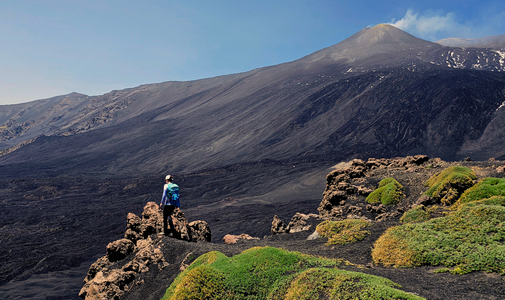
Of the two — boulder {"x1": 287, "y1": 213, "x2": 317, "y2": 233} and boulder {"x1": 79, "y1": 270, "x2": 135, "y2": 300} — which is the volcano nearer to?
boulder {"x1": 79, "y1": 270, "x2": 135, "y2": 300}

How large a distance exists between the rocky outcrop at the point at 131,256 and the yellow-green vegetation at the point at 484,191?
9.86 meters

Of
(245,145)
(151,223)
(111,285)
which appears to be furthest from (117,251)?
(245,145)

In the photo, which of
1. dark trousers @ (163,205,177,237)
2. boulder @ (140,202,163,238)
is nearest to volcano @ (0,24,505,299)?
boulder @ (140,202,163,238)

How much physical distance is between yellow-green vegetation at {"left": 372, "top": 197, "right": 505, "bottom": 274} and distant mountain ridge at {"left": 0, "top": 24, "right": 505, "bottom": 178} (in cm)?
4488

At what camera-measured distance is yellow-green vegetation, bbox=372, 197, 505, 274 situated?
6195 mm

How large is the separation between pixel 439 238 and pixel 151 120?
4076 inches

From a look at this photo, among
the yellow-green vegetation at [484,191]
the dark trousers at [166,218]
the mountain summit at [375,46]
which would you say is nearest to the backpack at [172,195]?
the dark trousers at [166,218]

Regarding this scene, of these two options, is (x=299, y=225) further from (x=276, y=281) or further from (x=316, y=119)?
(x=316, y=119)

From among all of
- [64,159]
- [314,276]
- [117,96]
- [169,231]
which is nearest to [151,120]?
[64,159]

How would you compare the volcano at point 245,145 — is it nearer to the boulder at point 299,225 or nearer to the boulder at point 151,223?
the boulder at point 151,223

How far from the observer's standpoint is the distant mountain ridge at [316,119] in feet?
185

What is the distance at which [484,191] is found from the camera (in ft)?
33.2

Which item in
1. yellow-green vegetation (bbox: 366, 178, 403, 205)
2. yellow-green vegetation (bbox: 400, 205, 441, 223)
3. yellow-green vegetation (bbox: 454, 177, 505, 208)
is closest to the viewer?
yellow-green vegetation (bbox: 454, 177, 505, 208)

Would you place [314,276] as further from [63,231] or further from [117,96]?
[117,96]
